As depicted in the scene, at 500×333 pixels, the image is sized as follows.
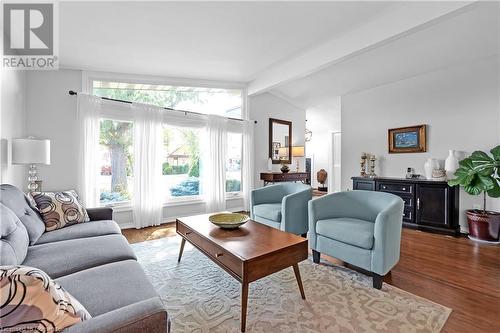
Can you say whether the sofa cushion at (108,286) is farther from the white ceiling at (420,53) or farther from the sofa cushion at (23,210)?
the white ceiling at (420,53)

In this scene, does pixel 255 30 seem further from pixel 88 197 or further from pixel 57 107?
pixel 88 197

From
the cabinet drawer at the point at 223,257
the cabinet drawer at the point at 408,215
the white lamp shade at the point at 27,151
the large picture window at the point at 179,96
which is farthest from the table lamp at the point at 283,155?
the white lamp shade at the point at 27,151

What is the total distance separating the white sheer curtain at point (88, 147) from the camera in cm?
357

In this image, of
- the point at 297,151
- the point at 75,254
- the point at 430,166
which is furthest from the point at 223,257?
the point at 297,151

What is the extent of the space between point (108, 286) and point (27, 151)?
2439 mm

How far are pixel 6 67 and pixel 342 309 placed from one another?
4.34 meters

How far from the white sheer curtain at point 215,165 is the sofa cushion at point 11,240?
10.0ft

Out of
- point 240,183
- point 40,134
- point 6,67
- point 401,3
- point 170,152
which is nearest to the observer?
point 401,3

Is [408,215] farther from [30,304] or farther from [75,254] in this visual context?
[30,304]

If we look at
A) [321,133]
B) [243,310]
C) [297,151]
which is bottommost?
[243,310]

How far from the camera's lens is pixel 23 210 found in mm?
2049

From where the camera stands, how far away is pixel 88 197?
3.62 metres

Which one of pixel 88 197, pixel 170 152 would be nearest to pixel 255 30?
pixel 170 152

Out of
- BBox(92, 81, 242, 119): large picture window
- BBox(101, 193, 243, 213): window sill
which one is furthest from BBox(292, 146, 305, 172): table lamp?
BBox(101, 193, 243, 213): window sill
